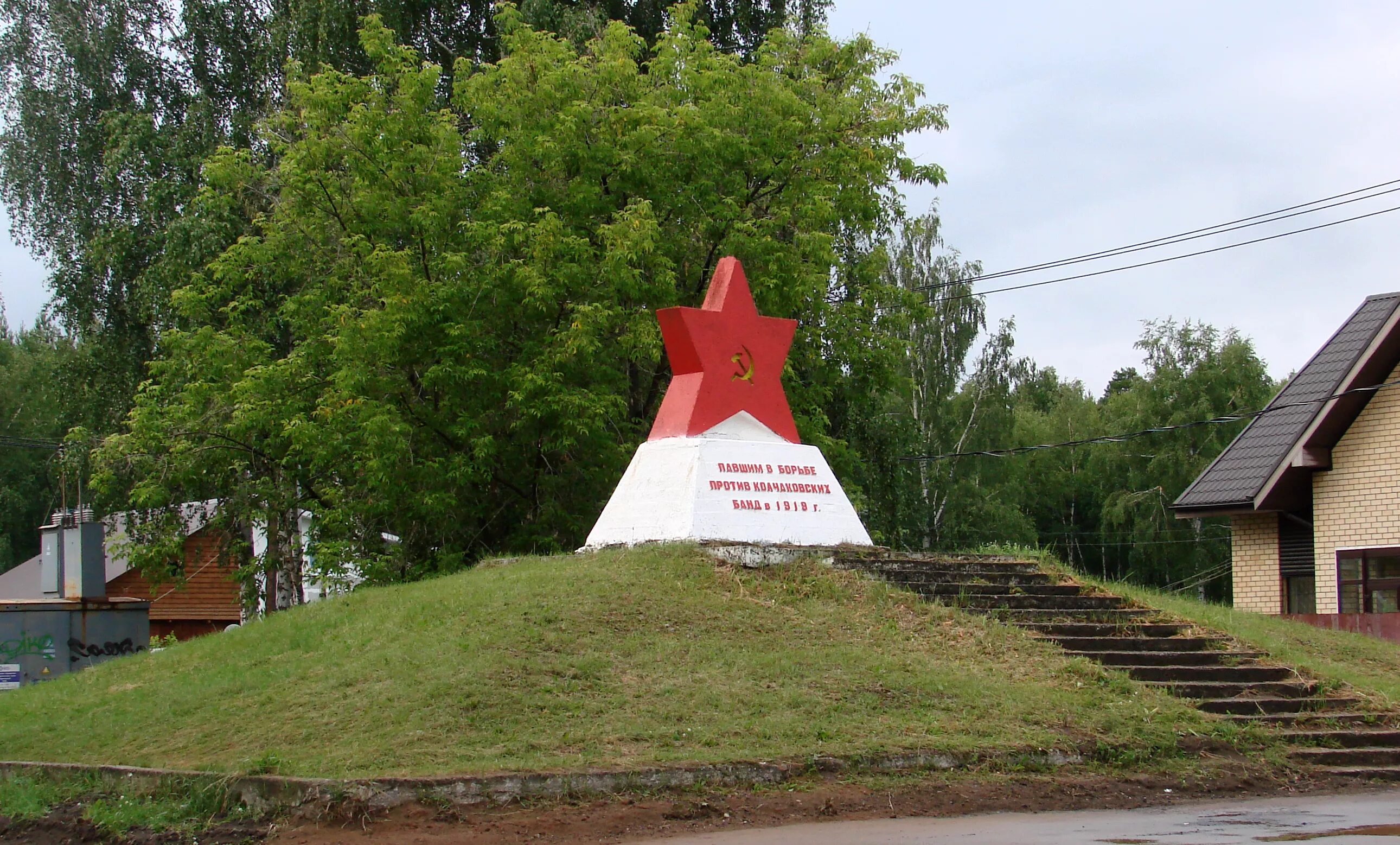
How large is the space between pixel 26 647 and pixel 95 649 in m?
0.94

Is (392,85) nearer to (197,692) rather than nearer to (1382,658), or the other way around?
(197,692)

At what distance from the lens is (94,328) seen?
25188mm

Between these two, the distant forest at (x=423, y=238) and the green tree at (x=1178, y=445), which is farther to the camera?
the green tree at (x=1178, y=445)

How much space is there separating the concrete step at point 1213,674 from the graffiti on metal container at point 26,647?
15.5 m

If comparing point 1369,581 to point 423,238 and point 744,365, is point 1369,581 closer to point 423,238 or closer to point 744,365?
point 744,365

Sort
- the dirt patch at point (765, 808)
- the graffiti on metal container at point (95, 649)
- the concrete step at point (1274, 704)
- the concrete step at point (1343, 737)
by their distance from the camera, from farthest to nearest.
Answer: the graffiti on metal container at point (95, 649)
the concrete step at point (1274, 704)
the concrete step at point (1343, 737)
the dirt patch at point (765, 808)

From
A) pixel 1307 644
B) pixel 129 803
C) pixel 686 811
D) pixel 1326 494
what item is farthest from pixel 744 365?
pixel 1326 494

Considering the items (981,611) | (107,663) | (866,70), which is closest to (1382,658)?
(981,611)

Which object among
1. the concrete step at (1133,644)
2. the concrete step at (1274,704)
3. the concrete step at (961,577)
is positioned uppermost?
the concrete step at (961,577)

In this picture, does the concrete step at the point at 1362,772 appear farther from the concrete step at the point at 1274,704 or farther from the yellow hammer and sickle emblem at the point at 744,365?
the yellow hammer and sickle emblem at the point at 744,365

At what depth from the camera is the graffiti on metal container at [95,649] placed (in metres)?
20.2

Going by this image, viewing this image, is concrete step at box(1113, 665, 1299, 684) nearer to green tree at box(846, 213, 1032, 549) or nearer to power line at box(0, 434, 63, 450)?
green tree at box(846, 213, 1032, 549)

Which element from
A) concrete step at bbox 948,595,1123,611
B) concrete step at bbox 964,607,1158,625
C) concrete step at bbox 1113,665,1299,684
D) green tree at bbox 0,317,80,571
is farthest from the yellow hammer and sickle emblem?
green tree at bbox 0,317,80,571

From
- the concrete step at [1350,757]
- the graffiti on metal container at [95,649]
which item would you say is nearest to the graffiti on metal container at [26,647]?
the graffiti on metal container at [95,649]
